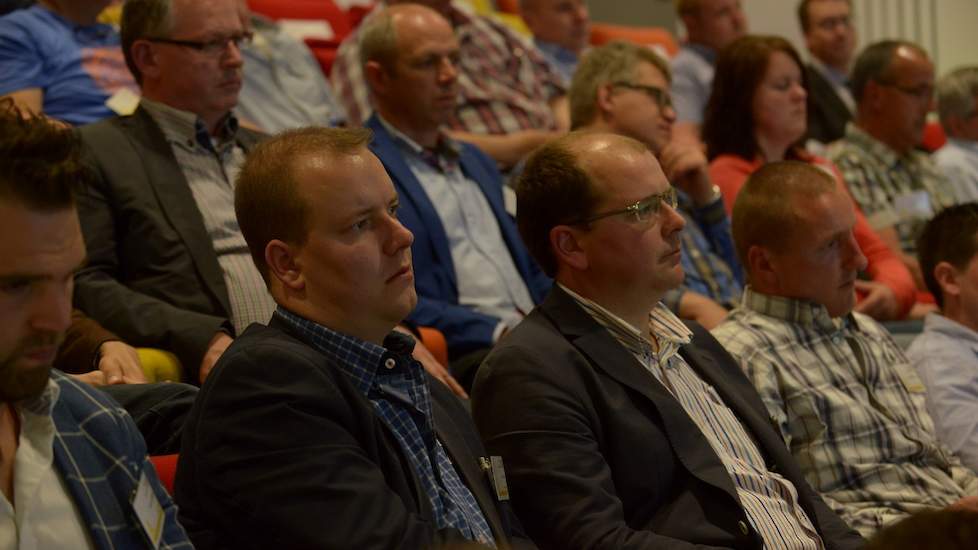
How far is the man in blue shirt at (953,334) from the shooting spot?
260 cm

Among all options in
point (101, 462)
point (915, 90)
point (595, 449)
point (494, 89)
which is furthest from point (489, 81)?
point (101, 462)

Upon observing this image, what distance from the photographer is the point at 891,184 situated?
4211 millimetres

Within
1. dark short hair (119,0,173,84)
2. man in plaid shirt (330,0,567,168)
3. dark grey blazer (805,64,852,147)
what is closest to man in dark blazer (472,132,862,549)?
dark short hair (119,0,173,84)

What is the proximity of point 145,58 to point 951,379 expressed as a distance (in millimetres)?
1764

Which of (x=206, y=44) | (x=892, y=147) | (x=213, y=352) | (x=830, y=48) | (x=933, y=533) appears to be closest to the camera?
(x=933, y=533)

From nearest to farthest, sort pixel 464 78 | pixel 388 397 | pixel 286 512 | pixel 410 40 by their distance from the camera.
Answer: pixel 286 512, pixel 388 397, pixel 410 40, pixel 464 78

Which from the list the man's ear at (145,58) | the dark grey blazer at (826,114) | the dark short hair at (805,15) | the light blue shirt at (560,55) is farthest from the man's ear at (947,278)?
the dark short hair at (805,15)

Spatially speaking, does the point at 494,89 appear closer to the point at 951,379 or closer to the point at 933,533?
the point at 951,379

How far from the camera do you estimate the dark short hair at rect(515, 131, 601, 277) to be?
7.24 ft

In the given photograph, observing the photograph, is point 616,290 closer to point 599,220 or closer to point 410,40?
point 599,220

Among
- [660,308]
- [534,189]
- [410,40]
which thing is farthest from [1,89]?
[660,308]

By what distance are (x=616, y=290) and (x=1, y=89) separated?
5.51 ft

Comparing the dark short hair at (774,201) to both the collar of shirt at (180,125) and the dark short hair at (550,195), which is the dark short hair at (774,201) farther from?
the collar of shirt at (180,125)

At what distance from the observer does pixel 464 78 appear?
4.24m
